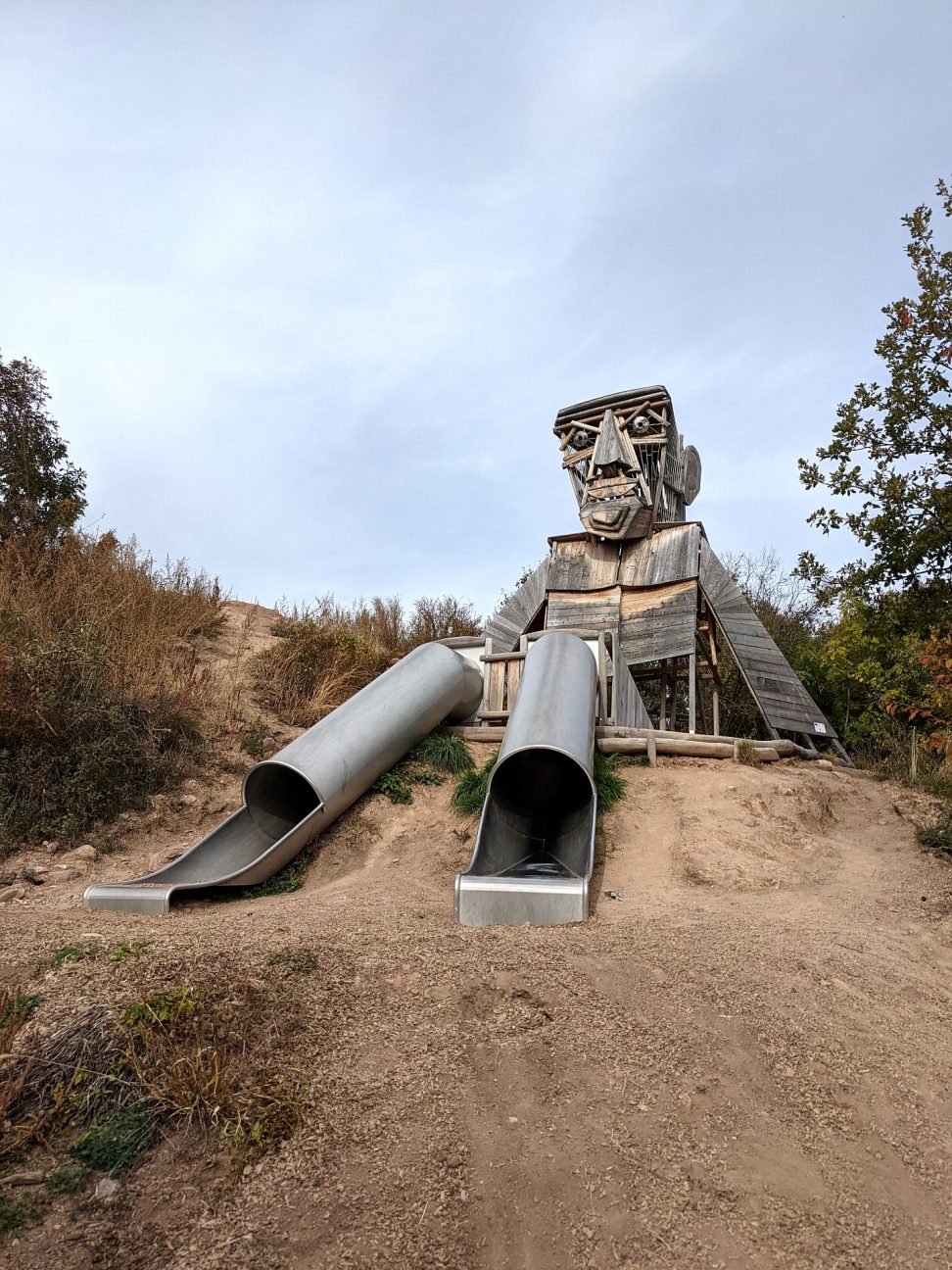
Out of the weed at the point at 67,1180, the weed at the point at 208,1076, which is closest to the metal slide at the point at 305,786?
the weed at the point at 208,1076

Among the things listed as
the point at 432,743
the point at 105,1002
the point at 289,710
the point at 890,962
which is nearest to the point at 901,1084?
the point at 890,962

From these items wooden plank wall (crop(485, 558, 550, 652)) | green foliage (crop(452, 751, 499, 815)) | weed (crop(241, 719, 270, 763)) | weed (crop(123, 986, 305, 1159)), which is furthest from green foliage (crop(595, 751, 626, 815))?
wooden plank wall (crop(485, 558, 550, 652))

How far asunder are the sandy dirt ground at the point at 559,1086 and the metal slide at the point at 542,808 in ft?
0.93

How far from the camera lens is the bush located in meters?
6.84

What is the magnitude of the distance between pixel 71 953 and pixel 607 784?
5166mm

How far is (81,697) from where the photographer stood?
741cm

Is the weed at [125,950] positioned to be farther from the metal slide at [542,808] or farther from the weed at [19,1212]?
the metal slide at [542,808]

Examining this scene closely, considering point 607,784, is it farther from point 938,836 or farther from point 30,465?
point 30,465

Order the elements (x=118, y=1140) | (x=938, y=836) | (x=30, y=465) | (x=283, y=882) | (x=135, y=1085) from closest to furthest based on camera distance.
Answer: (x=118, y=1140) → (x=135, y=1085) → (x=283, y=882) → (x=938, y=836) → (x=30, y=465)

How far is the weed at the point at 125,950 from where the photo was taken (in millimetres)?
3277

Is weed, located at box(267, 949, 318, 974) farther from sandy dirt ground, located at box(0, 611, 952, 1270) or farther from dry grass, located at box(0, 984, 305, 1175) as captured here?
dry grass, located at box(0, 984, 305, 1175)

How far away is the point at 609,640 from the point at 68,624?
20.4ft

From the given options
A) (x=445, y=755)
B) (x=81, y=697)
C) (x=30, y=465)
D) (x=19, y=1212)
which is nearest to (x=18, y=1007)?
(x=19, y=1212)

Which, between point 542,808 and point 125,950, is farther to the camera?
point 542,808
